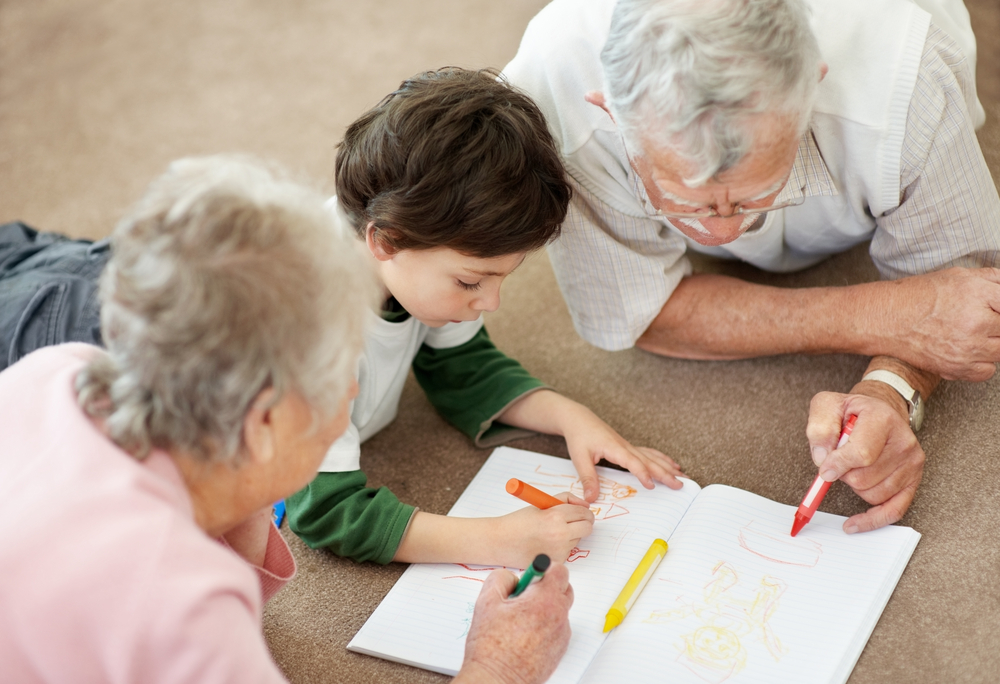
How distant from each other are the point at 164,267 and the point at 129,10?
2.38m

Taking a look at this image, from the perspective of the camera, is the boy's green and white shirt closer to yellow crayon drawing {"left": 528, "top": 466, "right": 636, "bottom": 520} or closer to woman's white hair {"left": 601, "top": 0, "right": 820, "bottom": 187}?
yellow crayon drawing {"left": 528, "top": 466, "right": 636, "bottom": 520}

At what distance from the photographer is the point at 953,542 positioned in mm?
1104

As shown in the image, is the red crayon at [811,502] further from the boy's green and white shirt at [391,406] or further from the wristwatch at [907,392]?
the boy's green and white shirt at [391,406]

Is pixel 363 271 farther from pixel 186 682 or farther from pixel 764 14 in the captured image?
pixel 764 14

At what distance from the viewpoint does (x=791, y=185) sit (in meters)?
1.19

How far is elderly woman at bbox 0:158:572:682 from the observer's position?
669 millimetres

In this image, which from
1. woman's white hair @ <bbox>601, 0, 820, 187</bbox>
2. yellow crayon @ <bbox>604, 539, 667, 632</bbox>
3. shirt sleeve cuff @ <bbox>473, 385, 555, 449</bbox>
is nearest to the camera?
woman's white hair @ <bbox>601, 0, 820, 187</bbox>

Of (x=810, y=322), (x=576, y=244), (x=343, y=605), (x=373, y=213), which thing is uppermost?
(x=373, y=213)

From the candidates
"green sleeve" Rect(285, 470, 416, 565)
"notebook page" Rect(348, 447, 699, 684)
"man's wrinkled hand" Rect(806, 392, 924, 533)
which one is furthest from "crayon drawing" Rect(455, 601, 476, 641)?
"man's wrinkled hand" Rect(806, 392, 924, 533)

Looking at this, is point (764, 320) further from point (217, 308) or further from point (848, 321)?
point (217, 308)

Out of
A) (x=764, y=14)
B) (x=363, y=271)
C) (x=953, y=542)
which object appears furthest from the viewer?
(x=953, y=542)

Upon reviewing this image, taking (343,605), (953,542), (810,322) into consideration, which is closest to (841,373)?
(810,322)

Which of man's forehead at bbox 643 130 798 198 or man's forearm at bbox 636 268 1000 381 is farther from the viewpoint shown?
man's forearm at bbox 636 268 1000 381

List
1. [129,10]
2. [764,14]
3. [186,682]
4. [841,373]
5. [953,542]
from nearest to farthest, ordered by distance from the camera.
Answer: [186,682] → [764,14] → [953,542] → [841,373] → [129,10]
